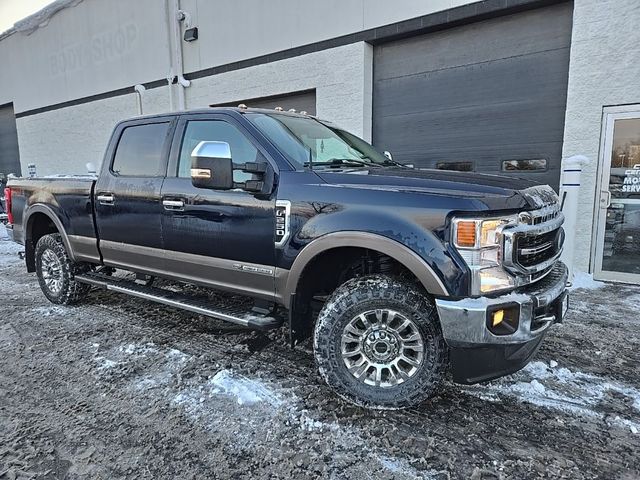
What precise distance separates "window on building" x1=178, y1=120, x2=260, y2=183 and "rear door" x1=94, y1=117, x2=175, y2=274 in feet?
0.70

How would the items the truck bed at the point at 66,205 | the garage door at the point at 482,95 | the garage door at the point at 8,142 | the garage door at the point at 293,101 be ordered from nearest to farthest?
the truck bed at the point at 66,205
the garage door at the point at 482,95
the garage door at the point at 293,101
the garage door at the point at 8,142

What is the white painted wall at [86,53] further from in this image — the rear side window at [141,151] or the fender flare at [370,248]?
the fender flare at [370,248]

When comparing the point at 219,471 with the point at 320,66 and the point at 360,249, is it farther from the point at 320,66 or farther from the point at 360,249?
the point at 320,66

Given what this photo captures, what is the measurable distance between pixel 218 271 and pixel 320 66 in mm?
6003

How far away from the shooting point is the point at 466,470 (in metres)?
2.28

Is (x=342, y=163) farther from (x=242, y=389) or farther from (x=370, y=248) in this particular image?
(x=242, y=389)

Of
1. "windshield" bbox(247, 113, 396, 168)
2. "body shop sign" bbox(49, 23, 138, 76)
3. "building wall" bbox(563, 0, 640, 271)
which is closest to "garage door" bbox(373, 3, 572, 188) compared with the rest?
"building wall" bbox(563, 0, 640, 271)

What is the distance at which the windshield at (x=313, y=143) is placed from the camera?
3.31 m

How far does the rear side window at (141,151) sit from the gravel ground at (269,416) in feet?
5.08

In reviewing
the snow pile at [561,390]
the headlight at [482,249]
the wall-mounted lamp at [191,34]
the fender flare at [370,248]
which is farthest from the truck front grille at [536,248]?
the wall-mounted lamp at [191,34]

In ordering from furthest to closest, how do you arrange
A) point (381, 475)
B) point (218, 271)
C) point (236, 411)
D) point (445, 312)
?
point (218, 271) < point (236, 411) < point (445, 312) < point (381, 475)

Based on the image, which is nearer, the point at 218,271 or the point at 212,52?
the point at 218,271

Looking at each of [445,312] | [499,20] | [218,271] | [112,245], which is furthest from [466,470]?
[499,20]

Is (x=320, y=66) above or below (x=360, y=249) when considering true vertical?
above
